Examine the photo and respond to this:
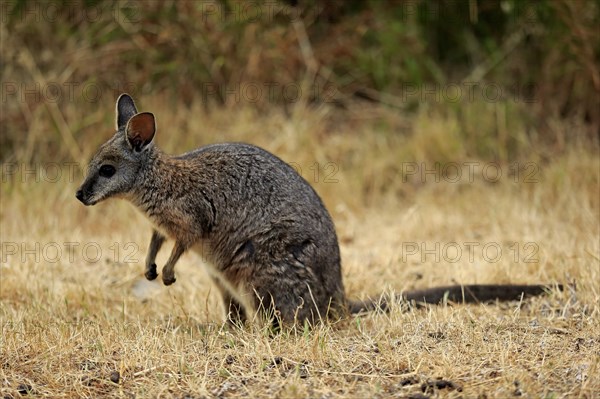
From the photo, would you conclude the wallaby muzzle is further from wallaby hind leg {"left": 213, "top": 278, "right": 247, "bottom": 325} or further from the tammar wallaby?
wallaby hind leg {"left": 213, "top": 278, "right": 247, "bottom": 325}

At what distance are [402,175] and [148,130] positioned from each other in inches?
157

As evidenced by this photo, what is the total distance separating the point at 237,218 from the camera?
5.55 m

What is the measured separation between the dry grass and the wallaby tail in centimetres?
9

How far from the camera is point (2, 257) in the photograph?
23.3 feet

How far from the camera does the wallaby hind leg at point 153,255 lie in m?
5.77

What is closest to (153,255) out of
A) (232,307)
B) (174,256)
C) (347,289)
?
(174,256)

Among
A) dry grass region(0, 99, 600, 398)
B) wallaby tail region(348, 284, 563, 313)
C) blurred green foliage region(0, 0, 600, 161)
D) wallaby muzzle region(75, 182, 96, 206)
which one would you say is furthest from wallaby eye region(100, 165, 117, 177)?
blurred green foliage region(0, 0, 600, 161)

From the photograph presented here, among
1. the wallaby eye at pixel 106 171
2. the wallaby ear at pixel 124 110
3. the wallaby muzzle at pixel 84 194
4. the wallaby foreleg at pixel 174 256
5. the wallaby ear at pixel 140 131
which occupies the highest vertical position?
the wallaby ear at pixel 124 110

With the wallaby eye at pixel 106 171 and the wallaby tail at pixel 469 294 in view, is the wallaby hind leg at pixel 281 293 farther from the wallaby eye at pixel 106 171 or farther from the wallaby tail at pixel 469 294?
the wallaby eye at pixel 106 171

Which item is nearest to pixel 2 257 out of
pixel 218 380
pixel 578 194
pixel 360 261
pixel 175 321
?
pixel 175 321

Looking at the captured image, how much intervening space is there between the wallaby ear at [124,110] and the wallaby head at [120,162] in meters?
0.17

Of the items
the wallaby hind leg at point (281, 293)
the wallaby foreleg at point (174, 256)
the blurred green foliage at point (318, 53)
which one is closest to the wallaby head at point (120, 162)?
the wallaby foreleg at point (174, 256)

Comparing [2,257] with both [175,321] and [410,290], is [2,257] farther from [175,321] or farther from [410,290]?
[410,290]

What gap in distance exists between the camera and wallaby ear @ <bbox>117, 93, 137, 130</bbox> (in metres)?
5.86
